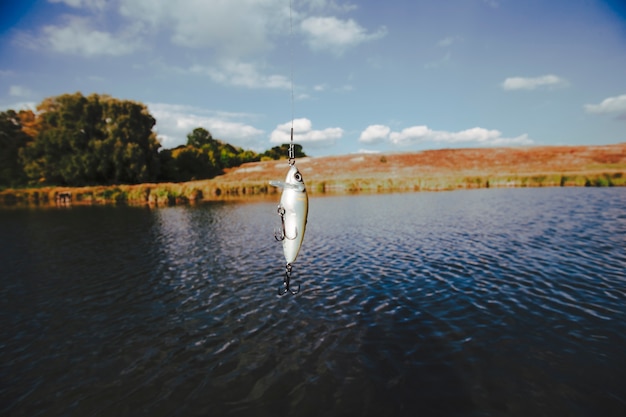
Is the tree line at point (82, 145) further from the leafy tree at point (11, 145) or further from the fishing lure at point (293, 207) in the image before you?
the fishing lure at point (293, 207)

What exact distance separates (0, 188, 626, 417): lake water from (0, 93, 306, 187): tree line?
201 feet

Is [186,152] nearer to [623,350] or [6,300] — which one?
[6,300]

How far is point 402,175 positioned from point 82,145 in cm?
7903

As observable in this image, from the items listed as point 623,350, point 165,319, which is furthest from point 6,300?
point 623,350

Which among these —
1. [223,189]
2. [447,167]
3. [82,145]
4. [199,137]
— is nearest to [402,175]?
[447,167]

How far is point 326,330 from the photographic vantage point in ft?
31.8

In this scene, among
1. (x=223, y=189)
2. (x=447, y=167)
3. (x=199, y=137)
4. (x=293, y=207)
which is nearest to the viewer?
(x=293, y=207)

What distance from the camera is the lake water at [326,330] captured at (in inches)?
271

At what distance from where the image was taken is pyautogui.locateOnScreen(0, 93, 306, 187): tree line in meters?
72.9

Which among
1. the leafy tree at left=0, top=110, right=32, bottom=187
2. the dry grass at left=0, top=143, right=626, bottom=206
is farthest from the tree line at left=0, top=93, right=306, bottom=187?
the dry grass at left=0, top=143, right=626, bottom=206

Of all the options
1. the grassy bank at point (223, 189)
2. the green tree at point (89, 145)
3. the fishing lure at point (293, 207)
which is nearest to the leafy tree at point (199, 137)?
the green tree at point (89, 145)

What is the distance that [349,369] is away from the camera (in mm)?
7793

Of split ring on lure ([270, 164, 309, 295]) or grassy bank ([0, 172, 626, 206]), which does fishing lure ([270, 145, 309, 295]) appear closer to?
split ring on lure ([270, 164, 309, 295])

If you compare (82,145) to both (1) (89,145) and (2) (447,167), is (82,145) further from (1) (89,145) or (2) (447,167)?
(2) (447,167)
